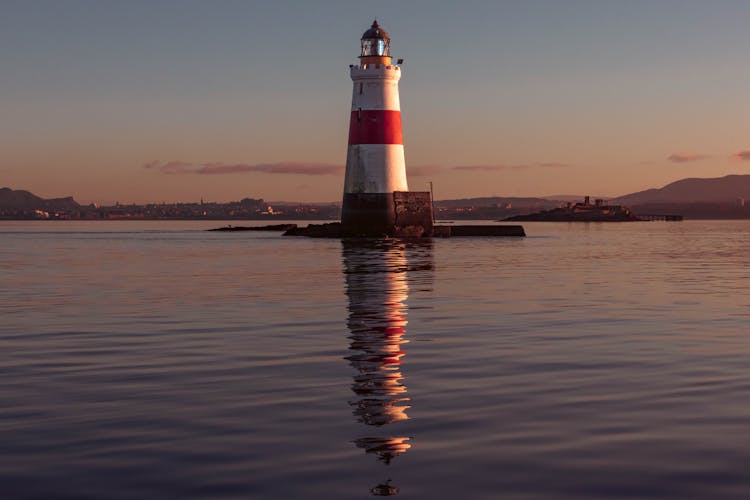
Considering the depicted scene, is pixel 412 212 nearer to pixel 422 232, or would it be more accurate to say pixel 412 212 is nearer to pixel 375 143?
pixel 422 232

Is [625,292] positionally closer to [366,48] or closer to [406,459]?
[406,459]

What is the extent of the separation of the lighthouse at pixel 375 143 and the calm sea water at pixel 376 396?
33.4 meters

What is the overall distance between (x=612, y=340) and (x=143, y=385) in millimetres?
7914

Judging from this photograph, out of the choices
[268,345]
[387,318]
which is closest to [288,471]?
[268,345]

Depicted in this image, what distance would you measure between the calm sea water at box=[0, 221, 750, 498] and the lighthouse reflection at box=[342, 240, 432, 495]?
48mm

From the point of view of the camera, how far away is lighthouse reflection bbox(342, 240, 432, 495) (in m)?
8.91

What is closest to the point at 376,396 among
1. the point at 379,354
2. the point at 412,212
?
the point at 379,354

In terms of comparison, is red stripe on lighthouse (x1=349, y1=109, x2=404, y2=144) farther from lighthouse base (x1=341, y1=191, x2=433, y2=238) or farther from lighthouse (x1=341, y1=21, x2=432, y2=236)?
lighthouse base (x1=341, y1=191, x2=433, y2=238)

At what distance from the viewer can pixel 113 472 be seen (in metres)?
7.86

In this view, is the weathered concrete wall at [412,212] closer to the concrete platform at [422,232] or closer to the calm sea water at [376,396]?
the concrete platform at [422,232]

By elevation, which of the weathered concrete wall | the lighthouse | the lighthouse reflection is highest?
the lighthouse

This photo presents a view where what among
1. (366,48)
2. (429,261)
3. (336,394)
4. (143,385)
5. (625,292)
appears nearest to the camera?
(336,394)

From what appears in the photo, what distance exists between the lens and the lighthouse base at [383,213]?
60688 millimetres

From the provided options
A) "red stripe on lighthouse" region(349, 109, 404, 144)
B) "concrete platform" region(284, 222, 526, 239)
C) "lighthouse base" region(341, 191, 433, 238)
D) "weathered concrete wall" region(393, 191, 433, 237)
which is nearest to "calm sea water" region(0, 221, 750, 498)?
"red stripe on lighthouse" region(349, 109, 404, 144)
